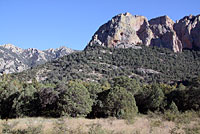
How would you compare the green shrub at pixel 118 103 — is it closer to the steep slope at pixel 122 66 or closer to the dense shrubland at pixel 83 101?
the dense shrubland at pixel 83 101

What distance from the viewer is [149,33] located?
12425cm

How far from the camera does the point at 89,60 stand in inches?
3506

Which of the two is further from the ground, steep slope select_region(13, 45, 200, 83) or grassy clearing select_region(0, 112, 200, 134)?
steep slope select_region(13, 45, 200, 83)

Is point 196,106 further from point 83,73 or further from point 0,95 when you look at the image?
point 83,73

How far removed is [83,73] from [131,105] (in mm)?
46446

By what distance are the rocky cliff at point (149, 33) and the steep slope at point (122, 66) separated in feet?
33.1

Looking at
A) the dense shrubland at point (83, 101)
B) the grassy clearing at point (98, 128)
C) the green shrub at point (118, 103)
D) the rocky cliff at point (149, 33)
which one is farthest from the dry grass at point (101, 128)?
the rocky cliff at point (149, 33)

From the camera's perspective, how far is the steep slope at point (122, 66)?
74.3 metres

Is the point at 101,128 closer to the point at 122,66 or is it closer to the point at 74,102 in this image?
the point at 74,102

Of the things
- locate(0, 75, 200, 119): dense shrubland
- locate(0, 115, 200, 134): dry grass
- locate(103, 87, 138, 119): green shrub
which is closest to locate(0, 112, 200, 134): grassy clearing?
locate(0, 115, 200, 134): dry grass

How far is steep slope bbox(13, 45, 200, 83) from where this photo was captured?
74312 millimetres

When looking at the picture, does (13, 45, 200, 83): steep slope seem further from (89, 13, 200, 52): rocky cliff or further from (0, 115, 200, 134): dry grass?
(0, 115, 200, 134): dry grass

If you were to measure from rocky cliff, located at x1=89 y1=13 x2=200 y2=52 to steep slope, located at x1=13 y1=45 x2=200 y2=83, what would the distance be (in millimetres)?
10099

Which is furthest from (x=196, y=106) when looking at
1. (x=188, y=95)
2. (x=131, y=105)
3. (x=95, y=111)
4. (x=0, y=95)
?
(x=0, y=95)
